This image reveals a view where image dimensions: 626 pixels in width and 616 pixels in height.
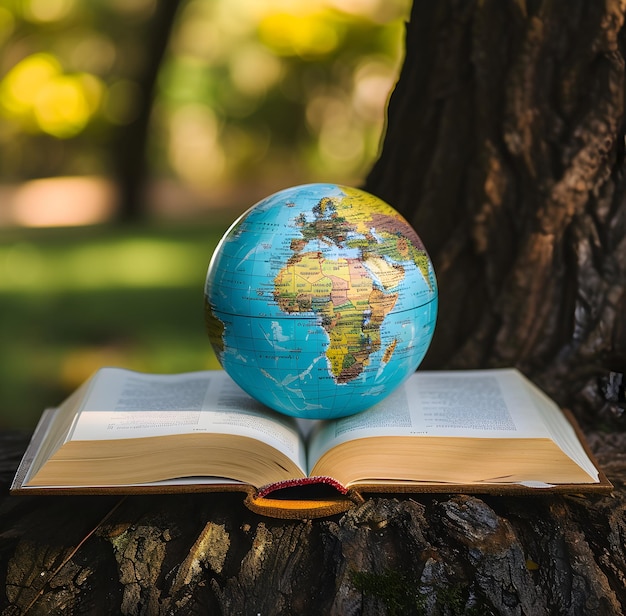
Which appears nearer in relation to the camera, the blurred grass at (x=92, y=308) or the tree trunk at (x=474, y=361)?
the tree trunk at (x=474, y=361)

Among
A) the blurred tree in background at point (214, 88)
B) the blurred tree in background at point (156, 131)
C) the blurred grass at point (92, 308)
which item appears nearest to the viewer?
the blurred grass at point (92, 308)

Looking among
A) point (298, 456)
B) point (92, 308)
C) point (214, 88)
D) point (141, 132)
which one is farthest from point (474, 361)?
point (214, 88)

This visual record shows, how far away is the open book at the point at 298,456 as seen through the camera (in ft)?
6.16

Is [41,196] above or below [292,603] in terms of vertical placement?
below

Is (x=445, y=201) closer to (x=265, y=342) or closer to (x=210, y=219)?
(x=265, y=342)

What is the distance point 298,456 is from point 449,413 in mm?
447

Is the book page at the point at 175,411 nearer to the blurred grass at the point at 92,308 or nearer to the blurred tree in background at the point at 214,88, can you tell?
the blurred grass at the point at 92,308

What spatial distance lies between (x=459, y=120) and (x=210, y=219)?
26.9ft

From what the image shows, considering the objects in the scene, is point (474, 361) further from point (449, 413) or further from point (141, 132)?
point (141, 132)

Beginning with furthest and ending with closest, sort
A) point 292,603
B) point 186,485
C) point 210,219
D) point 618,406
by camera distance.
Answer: point 210,219 < point 618,406 < point 186,485 < point 292,603

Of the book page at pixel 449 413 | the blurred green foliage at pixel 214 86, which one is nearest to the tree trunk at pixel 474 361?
the book page at pixel 449 413

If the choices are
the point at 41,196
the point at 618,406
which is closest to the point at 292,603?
the point at 618,406

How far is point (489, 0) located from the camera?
2557 mm

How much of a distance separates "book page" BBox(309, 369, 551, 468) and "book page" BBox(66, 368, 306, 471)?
13 centimetres
